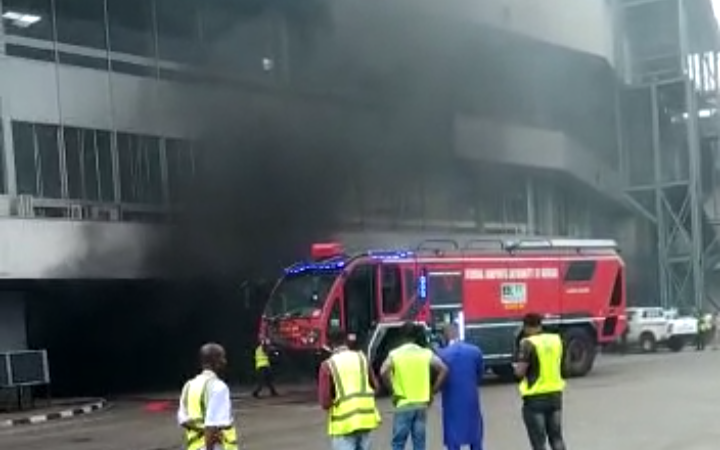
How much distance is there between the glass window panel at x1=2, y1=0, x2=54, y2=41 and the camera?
23328 mm

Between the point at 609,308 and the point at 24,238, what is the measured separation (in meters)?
11.2

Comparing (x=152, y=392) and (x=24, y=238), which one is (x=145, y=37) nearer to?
(x=24, y=238)

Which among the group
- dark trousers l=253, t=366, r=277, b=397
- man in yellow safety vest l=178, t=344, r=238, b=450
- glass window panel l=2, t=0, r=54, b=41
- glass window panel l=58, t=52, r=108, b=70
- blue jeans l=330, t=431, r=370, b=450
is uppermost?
glass window panel l=2, t=0, r=54, b=41

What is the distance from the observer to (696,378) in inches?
720

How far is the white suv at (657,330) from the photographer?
100 feet

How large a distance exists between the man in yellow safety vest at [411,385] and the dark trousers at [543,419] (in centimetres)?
72

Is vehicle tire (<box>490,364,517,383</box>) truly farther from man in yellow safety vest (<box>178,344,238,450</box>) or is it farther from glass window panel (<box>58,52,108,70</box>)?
man in yellow safety vest (<box>178,344,238,450</box>)

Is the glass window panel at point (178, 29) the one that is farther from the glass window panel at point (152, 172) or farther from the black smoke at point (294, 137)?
the glass window panel at point (152, 172)

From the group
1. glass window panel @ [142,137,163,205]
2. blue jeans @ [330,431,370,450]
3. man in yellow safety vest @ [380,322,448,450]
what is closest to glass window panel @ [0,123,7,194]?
glass window panel @ [142,137,163,205]

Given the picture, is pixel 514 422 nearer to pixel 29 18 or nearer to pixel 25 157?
pixel 25 157

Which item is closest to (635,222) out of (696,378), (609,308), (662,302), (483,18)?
(662,302)

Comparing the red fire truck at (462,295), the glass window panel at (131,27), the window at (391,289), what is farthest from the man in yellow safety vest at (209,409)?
the glass window panel at (131,27)

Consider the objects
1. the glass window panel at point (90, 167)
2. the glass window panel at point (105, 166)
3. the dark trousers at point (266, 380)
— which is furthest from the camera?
the glass window panel at point (105, 166)

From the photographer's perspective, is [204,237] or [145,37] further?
[145,37]
